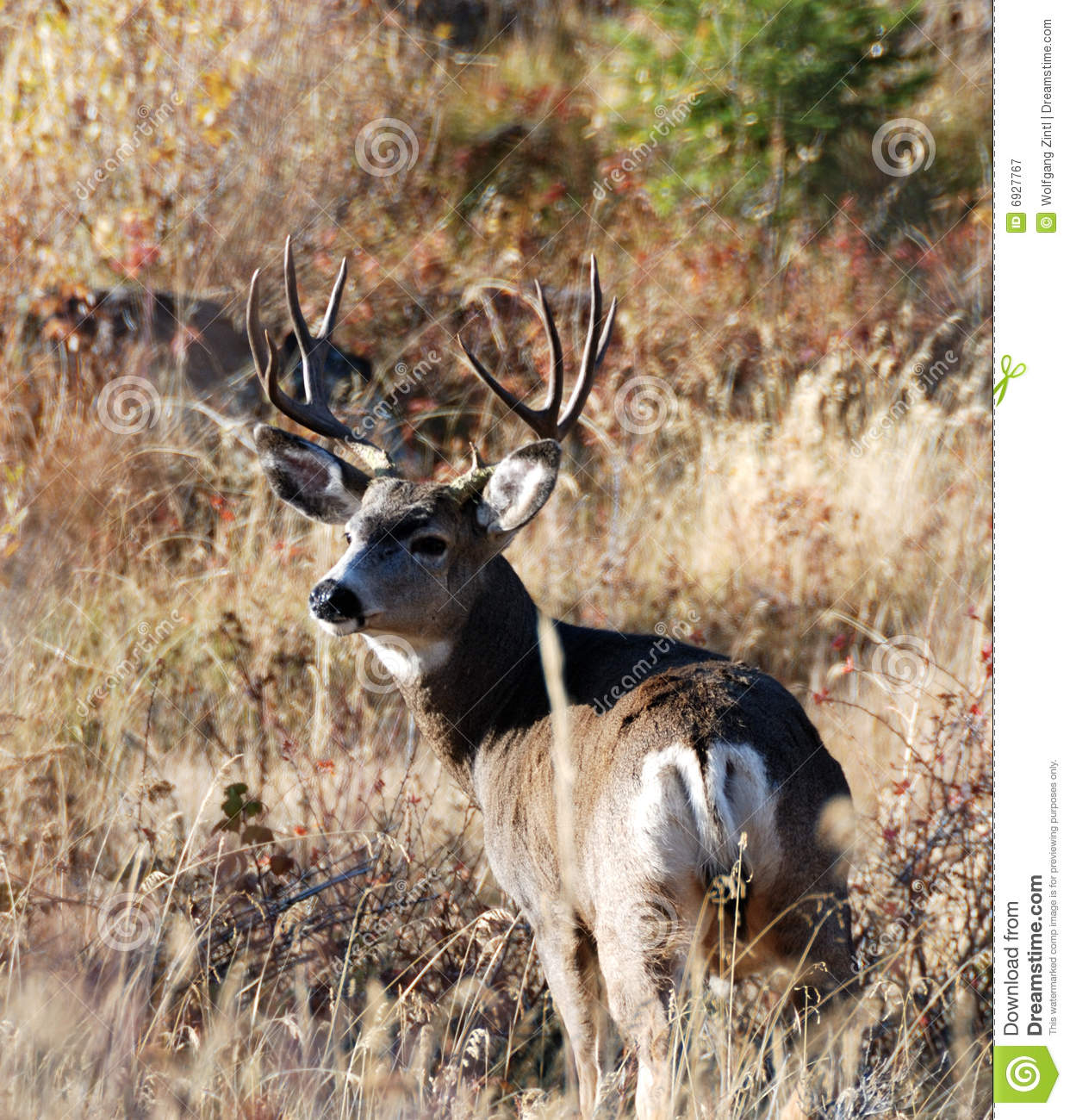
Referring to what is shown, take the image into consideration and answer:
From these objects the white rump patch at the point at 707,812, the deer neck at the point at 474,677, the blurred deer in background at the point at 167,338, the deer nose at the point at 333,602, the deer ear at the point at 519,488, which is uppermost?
the blurred deer in background at the point at 167,338

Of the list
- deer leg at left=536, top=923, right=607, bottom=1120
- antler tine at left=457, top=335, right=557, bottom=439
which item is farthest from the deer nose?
deer leg at left=536, top=923, right=607, bottom=1120

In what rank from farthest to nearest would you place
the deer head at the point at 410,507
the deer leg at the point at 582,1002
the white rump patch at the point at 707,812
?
the deer head at the point at 410,507, the deer leg at the point at 582,1002, the white rump patch at the point at 707,812

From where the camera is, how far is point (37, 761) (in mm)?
5059

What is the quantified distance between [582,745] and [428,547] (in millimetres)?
889

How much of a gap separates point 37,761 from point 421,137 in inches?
248

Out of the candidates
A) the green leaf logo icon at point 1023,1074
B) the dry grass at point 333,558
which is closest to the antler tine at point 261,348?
the dry grass at point 333,558

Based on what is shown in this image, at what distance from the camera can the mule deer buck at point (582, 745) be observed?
10.7 feet

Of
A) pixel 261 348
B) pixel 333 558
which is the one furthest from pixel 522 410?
pixel 333 558

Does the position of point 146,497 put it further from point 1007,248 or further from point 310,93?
point 1007,248

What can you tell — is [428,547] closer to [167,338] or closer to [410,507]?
[410,507]

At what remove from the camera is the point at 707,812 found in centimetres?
320

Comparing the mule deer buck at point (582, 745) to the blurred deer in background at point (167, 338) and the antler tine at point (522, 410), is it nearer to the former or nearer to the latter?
the antler tine at point (522, 410)

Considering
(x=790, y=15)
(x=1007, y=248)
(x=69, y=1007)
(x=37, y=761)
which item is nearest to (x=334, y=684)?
(x=37, y=761)

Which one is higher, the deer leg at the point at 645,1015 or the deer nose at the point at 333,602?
the deer nose at the point at 333,602
